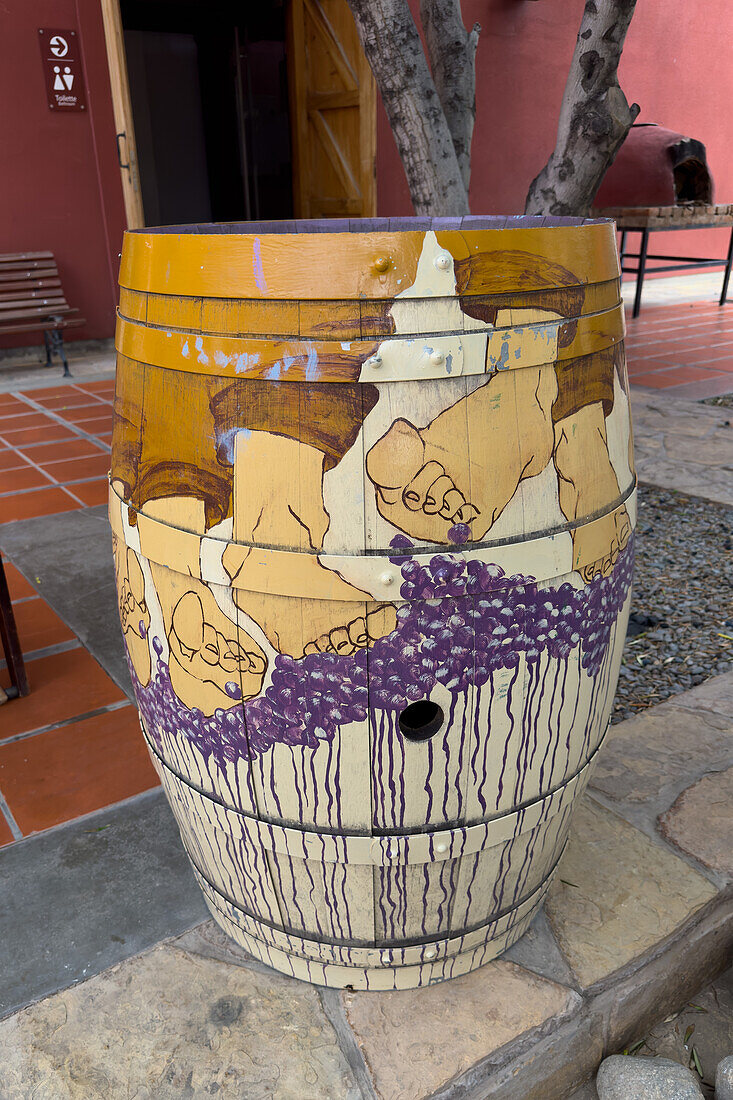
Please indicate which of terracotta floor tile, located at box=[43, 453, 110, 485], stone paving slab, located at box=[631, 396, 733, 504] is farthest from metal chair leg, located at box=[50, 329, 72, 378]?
stone paving slab, located at box=[631, 396, 733, 504]

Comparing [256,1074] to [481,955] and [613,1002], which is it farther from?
[613,1002]

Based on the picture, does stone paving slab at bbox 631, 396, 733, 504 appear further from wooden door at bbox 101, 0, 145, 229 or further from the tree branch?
wooden door at bbox 101, 0, 145, 229

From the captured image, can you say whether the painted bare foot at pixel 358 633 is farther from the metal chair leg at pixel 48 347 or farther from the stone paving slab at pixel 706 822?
the metal chair leg at pixel 48 347

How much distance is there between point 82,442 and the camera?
181 inches

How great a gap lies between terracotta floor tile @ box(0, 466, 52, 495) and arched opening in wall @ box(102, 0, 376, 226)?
11.3ft

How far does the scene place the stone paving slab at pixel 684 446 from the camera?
396 centimetres

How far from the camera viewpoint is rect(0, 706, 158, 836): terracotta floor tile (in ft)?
6.18

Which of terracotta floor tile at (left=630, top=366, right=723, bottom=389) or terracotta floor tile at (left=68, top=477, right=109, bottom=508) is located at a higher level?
terracotta floor tile at (left=630, top=366, right=723, bottom=389)

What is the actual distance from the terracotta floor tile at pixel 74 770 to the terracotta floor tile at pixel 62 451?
2.45 metres

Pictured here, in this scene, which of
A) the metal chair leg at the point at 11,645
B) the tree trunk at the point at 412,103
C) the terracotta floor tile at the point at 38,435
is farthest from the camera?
the terracotta floor tile at the point at 38,435

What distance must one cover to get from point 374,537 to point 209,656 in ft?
1.00

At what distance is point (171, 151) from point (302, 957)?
10.2 m

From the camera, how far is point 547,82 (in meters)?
8.25

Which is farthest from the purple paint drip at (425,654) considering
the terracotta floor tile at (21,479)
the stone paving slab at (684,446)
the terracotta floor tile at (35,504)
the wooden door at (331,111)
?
the wooden door at (331,111)
